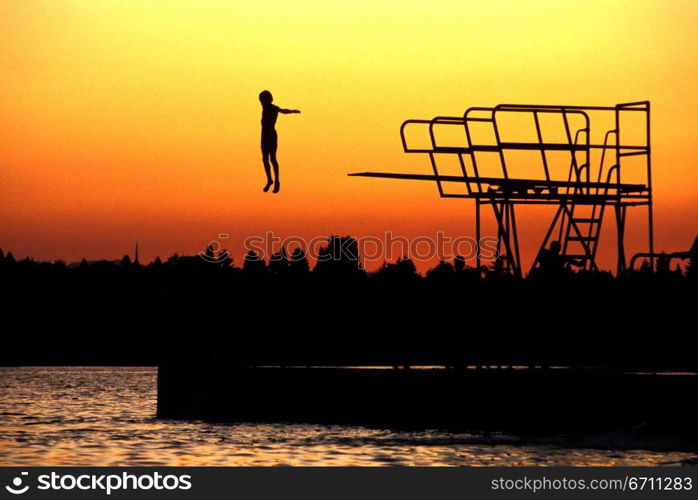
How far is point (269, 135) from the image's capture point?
3073 centimetres

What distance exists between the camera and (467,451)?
117 ft

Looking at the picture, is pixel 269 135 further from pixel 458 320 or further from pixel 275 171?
pixel 458 320

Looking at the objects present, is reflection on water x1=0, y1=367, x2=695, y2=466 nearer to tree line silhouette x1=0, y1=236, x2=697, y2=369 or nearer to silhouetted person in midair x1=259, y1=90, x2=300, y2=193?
tree line silhouette x1=0, y1=236, x2=697, y2=369

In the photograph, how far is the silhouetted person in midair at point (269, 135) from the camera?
99.8ft

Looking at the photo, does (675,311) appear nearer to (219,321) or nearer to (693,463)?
(693,463)

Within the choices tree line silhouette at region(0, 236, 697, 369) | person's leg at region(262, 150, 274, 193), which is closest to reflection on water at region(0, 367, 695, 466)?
tree line silhouette at region(0, 236, 697, 369)

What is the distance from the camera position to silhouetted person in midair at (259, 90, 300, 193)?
30.4 meters

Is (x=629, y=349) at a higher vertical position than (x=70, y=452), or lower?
higher

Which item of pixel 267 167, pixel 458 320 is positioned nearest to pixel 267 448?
pixel 458 320

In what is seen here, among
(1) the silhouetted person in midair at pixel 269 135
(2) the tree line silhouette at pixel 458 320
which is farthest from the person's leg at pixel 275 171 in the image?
(2) the tree line silhouette at pixel 458 320

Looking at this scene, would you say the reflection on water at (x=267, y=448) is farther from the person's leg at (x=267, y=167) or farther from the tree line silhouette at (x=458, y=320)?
the person's leg at (x=267, y=167)

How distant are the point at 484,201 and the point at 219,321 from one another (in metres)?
12.1
